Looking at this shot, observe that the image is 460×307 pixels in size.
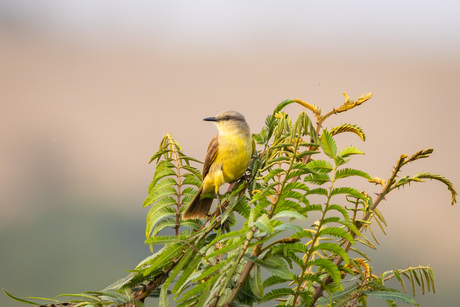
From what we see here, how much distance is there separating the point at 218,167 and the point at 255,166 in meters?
2.24

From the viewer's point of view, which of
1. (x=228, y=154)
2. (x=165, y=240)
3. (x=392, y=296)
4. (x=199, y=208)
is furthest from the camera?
(x=228, y=154)

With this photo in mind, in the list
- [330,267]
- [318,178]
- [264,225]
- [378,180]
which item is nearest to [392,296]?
[330,267]

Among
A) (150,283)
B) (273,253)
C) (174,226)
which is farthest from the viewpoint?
(174,226)

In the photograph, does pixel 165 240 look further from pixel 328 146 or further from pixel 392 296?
pixel 392 296

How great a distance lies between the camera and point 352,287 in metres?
2.24

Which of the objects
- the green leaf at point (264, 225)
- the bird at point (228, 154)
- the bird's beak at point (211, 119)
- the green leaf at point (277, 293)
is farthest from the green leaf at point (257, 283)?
the bird's beak at point (211, 119)

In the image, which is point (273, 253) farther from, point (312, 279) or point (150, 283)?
point (150, 283)

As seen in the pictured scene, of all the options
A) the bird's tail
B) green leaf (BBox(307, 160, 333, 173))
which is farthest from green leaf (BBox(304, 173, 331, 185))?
the bird's tail

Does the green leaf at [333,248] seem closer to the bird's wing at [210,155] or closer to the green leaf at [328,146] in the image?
the green leaf at [328,146]

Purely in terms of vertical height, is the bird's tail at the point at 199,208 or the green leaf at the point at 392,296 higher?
the bird's tail at the point at 199,208

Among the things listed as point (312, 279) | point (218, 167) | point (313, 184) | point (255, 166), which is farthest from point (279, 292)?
point (218, 167)

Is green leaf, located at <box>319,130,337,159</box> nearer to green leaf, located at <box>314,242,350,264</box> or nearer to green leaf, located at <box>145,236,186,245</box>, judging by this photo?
green leaf, located at <box>314,242,350,264</box>

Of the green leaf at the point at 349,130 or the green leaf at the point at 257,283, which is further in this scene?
the green leaf at the point at 349,130

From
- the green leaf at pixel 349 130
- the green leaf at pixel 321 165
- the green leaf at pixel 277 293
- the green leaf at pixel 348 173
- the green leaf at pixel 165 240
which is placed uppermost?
the green leaf at pixel 349 130
